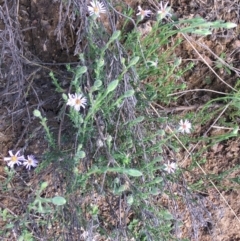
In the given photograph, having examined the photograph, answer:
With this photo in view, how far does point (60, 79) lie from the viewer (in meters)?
1.47

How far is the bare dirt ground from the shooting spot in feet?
4.81

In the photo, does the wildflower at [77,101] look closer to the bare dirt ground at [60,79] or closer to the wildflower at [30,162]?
the bare dirt ground at [60,79]

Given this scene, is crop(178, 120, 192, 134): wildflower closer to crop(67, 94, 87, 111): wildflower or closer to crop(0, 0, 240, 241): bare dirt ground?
crop(0, 0, 240, 241): bare dirt ground

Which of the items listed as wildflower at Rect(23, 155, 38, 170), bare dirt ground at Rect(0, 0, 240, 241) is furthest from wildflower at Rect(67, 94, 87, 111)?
wildflower at Rect(23, 155, 38, 170)

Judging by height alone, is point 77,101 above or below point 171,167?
above

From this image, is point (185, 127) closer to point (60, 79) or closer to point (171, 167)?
point (171, 167)

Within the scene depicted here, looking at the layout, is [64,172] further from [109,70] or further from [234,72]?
[234,72]

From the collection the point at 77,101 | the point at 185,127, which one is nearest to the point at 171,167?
the point at 185,127

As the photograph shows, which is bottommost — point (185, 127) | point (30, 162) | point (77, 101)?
point (30, 162)

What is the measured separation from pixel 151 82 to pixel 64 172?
464 millimetres

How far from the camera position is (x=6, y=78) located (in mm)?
1494

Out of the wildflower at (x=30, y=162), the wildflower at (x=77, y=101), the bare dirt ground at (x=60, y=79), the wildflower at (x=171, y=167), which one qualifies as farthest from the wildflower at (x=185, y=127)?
the wildflower at (x=30, y=162)

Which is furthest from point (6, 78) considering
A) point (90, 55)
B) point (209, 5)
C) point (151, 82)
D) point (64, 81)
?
point (209, 5)

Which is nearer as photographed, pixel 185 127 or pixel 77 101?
pixel 77 101
